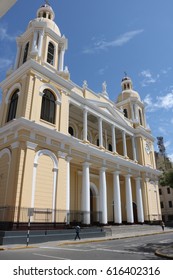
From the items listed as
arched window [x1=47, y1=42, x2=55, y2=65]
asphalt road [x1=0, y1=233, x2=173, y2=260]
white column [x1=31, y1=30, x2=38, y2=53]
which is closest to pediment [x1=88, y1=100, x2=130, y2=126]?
arched window [x1=47, y1=42, x2=55, y2=65]

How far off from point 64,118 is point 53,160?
4.23 metres

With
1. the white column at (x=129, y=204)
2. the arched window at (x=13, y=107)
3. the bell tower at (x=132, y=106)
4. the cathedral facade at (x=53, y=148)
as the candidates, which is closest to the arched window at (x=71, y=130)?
the cathedral facade at (x=53, y=148)

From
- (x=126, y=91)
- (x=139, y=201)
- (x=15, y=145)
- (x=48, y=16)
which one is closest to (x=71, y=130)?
(x=15, y=145)

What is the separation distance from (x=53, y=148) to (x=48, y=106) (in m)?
3.85

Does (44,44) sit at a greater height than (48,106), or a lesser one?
greater

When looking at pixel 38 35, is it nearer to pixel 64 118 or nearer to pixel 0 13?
pixel 64 118

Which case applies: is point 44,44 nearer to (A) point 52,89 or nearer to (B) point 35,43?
(B) point 35,43

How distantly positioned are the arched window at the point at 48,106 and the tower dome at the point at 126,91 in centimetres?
1774

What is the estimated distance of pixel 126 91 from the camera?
34.3m

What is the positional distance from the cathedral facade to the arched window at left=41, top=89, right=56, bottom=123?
0.28ft

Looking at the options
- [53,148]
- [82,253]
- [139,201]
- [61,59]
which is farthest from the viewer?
[139,201]

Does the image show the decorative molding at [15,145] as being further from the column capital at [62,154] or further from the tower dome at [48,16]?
the tower dome at [48,16]
